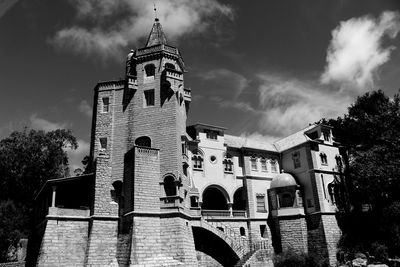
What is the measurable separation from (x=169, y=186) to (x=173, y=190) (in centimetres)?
48

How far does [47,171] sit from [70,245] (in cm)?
1557

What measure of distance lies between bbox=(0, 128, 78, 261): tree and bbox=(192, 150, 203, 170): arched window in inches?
622

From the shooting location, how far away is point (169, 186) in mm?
25672

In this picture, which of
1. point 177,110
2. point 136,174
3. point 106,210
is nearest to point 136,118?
point 177,110

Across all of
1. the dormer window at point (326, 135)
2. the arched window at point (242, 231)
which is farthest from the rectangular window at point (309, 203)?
the dormer window at point (326, 135)

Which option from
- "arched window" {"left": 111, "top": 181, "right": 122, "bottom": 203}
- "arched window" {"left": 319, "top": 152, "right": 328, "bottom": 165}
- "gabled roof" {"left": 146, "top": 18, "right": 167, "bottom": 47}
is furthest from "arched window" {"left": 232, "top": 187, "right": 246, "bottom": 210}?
"gabled roof" {"left": 146, "top": 18, "right": 167, "bottom": 47}

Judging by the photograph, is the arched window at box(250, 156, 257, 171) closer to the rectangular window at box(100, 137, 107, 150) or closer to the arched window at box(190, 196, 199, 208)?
the arched window at box(190, 196, 199, 208)

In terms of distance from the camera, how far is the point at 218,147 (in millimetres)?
33219

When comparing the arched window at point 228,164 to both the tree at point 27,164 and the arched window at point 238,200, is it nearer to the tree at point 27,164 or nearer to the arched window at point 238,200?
the arched window at point 238,200

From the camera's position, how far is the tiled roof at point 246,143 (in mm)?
35003

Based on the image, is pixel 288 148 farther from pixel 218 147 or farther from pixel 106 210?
pixel 106 210

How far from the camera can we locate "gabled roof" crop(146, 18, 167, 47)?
32.2 metres

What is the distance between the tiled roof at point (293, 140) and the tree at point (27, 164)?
24.1 meters

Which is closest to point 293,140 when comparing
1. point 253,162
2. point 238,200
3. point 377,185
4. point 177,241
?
point 253,162
